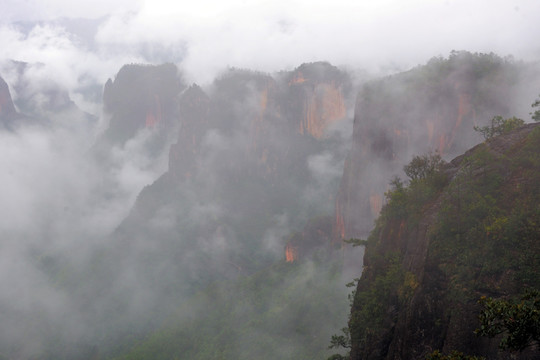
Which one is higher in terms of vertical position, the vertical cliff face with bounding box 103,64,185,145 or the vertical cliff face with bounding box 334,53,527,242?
the vertical cliff face with bounding box 103,64,185,145

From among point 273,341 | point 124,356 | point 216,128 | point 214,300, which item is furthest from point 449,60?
point 216,128

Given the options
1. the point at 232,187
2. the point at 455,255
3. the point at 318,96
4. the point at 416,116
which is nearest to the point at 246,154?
the point at 232,187

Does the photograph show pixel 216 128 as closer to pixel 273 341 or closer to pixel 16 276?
pixel 16 276

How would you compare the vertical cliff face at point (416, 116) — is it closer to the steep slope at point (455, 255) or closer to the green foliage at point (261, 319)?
the green foliage at point (261, 319)

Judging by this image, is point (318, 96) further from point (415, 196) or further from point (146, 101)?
point (415, 196)

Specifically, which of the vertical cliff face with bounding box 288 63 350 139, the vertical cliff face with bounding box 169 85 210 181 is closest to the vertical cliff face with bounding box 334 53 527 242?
the vertical cliff face with bounding box 288 63 350 139

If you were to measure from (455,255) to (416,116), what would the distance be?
132 ft

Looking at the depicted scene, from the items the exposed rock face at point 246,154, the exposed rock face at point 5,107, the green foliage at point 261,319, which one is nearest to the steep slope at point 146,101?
the exposed rock face at point 246,154

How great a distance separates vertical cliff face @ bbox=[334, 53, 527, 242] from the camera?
2031 inches

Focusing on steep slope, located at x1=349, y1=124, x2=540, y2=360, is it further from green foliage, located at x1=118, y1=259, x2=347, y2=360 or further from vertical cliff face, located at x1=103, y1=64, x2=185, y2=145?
vertical cliff face, located at x1=103, y1=64, x2=185, y2=145

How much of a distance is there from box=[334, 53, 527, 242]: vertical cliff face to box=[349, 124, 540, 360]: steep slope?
2669 cm

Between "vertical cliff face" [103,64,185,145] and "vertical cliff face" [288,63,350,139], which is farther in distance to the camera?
"vertical cliff face" [103,64,185,145]

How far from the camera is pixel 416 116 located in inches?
2309

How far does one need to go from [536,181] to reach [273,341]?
159 ft
